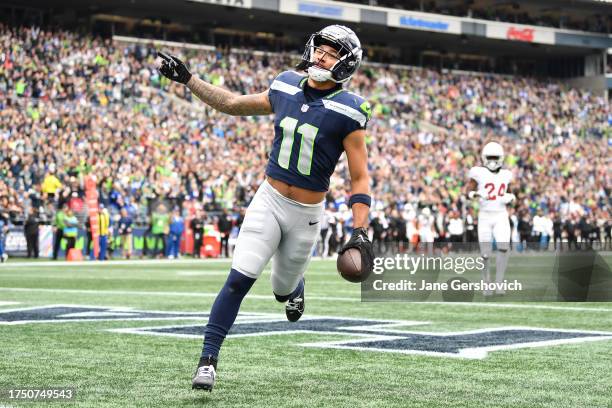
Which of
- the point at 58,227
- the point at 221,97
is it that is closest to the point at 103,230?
the point at 58,227

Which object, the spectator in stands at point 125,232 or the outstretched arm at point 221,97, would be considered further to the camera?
the spectator in stands at point 125,232

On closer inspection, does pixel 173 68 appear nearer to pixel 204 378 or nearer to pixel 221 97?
pixel 221 97

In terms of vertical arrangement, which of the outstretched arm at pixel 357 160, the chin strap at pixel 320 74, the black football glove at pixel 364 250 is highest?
the chin strap at pixel 320 74

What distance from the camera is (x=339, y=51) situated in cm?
561

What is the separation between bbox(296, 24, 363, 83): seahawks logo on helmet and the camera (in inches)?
219

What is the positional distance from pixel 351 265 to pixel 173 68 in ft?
5.46

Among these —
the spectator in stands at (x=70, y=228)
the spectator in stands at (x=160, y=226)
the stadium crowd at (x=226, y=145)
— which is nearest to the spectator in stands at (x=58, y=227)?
the spectator in stands at (x=70, y=228)

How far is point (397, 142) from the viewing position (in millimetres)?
37094

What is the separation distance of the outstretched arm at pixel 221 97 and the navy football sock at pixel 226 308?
987mm

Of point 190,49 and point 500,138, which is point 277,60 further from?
point 500,138

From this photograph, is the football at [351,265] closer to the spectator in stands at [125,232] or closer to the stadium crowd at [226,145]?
the stadium crowd at [226,145]

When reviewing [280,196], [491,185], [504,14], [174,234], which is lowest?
[174,234]

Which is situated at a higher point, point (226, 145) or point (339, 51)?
point (339, 51)

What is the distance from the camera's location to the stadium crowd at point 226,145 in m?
25.6
